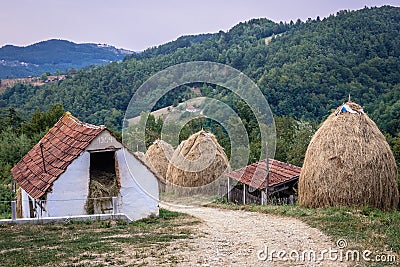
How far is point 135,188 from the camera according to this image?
44.9 ft

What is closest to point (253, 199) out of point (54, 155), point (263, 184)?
point (263, 184)

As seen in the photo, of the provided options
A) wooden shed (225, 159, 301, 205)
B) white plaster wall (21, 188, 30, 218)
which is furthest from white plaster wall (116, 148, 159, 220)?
wooden shed (225, 159, 301, 205)

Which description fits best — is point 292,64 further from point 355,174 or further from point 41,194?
point 41,194

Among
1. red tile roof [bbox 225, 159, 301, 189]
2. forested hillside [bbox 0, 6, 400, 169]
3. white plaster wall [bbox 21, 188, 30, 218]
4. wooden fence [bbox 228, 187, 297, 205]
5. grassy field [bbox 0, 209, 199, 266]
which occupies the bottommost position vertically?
wooden fence [bbox 228, 187, 297, 205]

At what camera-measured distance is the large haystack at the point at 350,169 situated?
13641 mm

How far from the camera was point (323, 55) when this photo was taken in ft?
153

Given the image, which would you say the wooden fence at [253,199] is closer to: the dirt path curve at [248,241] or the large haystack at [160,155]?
the large haystack at [160,155]

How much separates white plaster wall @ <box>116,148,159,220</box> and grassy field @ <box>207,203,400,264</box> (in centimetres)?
339

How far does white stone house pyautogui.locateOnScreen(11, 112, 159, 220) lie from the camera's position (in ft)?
42.4

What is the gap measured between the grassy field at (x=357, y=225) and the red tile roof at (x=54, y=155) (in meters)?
5.63

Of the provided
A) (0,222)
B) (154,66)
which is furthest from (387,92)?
(0,222)

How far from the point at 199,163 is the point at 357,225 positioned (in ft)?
39.5

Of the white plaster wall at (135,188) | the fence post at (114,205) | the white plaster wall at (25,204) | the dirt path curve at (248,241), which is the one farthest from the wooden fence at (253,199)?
the white plaster wall at (25,204)

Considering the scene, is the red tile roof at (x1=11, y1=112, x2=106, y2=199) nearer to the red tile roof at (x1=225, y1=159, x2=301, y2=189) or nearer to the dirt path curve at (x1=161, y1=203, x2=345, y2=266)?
the dirt path curve at (x1=161, y1=203, x2=345, y2=266)
